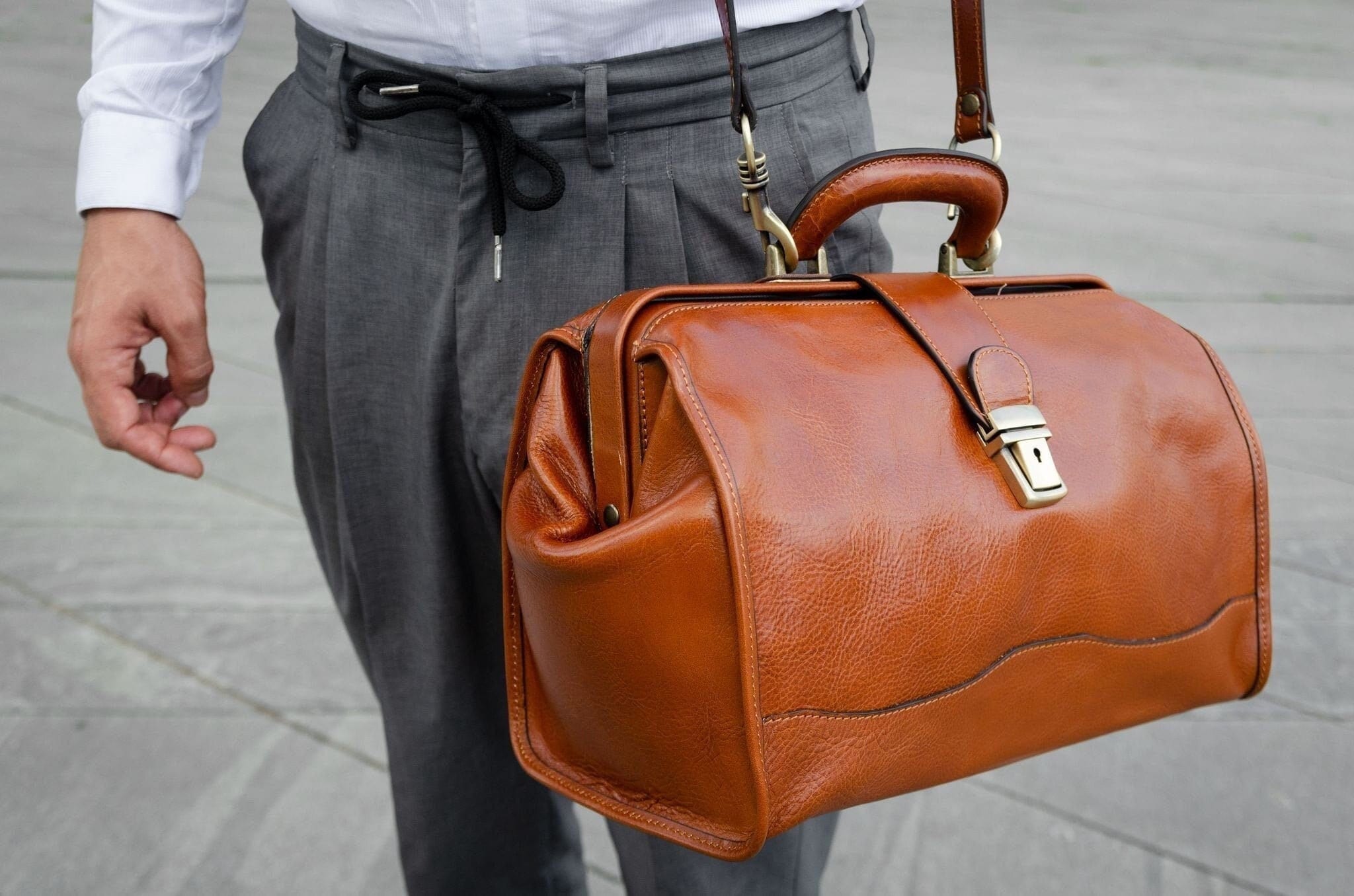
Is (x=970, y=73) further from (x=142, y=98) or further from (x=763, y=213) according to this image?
(x=142, y=98)

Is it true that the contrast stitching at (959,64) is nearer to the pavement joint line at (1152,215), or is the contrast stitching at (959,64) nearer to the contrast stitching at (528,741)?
the contrast stitching at (528,741)

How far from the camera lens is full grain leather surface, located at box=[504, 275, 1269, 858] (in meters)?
0.76

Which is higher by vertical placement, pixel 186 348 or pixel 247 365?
pixel 186 348

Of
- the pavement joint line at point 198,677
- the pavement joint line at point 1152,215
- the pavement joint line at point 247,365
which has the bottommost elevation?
the pavement joint line at point 1152,215

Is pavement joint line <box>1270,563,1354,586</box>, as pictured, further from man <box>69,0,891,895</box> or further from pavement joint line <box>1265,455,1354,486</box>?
man <box>69,0,891,895</box>

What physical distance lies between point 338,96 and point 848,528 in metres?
0.59

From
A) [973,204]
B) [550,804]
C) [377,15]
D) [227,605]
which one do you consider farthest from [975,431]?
[227,605]

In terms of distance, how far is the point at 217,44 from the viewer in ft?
3.84

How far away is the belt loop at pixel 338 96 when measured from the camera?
101 cm

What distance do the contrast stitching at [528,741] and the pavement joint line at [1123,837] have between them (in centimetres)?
124

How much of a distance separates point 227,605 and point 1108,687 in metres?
1.93

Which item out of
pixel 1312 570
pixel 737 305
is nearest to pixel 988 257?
pixel 737 305

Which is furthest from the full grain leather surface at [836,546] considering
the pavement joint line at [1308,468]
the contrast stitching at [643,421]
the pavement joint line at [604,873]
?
the pavement joint line at [1308,468]

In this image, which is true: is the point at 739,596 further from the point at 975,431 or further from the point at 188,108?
the point at 188,108
